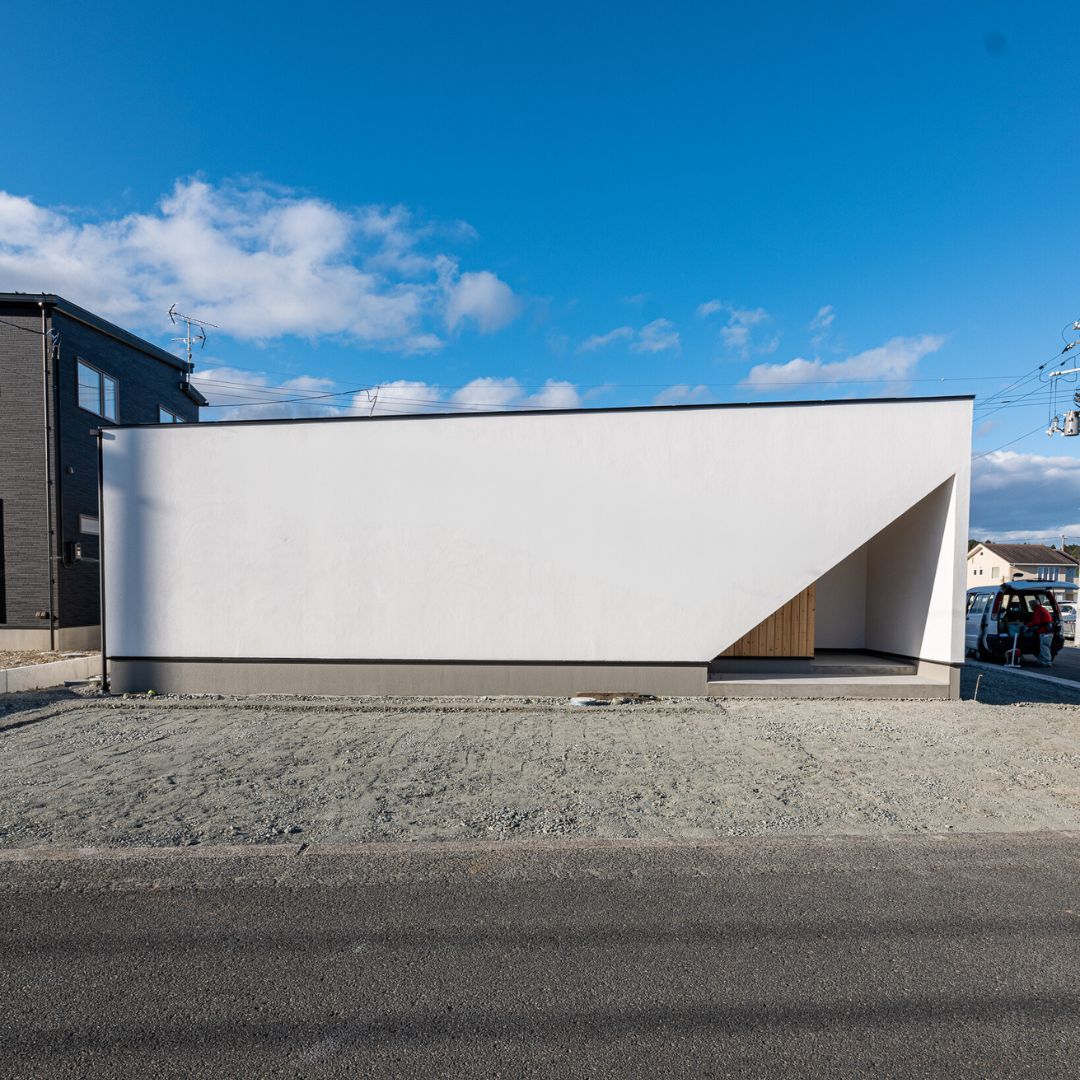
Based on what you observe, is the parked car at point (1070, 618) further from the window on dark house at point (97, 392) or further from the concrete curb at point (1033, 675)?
the window on dark house at point (97, 392)

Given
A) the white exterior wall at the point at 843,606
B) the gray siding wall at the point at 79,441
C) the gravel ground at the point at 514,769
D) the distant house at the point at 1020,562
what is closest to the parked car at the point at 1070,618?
the white exterior wall at the point at 843,606

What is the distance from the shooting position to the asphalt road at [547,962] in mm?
2082

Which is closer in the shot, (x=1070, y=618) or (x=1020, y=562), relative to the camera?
(x=1070, y=618)

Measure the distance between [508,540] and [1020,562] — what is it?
46847 millimetres

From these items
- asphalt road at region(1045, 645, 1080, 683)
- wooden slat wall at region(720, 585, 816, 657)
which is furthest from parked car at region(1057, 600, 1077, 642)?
wooden slat wall at region(720, 585, 816, 657)

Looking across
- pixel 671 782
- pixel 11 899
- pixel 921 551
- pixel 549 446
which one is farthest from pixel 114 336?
pixel 921 551

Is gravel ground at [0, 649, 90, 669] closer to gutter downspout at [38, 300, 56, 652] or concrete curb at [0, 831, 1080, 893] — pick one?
gutter downspout at [38, 300, 56, 652]

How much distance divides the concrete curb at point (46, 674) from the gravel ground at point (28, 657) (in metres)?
0.68

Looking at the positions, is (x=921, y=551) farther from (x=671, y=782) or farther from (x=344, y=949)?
(x=344, y=949)

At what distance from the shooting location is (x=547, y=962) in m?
2.60

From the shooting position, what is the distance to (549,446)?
8.12 m

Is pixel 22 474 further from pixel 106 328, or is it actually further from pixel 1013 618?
pixel 1013 618

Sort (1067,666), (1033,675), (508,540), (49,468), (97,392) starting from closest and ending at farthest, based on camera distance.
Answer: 1. (508,540)
2. (1033,675)
3. (49,468)
4. (1067,666)
5. (97,392)

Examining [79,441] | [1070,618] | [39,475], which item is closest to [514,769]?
[39,475]
